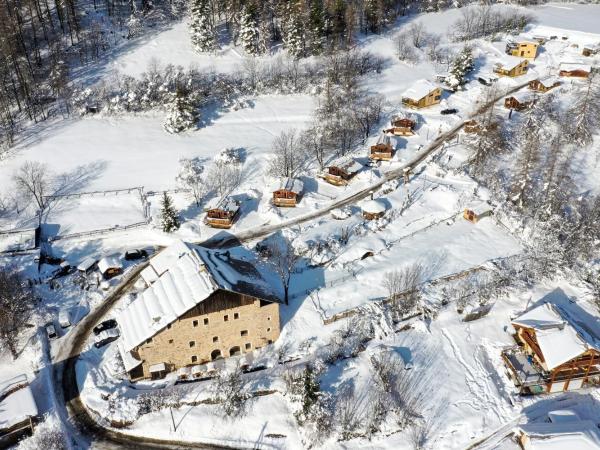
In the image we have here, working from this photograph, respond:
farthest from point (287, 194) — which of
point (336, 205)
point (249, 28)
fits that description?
point (249, 28)

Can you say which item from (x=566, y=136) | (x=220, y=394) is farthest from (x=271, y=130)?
(x=220, y=394)

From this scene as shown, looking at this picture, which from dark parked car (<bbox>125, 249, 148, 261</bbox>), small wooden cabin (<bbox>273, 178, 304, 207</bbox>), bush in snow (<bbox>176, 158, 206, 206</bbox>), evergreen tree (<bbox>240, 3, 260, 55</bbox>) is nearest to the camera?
dark parked car (<bbox>125, 249, 148, 261</bbox>)

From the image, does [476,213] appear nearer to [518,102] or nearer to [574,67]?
[518,102]

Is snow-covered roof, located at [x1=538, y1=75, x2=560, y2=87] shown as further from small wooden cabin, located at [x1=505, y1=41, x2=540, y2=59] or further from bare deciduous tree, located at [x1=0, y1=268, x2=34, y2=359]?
bare deciduous tree, located at [x1=0, y1=268, x2=34, y2=359]

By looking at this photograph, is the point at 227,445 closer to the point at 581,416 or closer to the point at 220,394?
the point at 220,394

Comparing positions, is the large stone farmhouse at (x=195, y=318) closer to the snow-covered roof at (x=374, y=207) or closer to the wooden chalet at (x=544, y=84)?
the snow-covered roof at (x=374, y=207)

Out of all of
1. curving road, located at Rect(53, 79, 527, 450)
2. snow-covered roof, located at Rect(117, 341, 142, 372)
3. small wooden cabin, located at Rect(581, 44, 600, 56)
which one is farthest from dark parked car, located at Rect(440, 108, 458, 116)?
snow-covered roof, located at Rect(117, 341, 142, 372)

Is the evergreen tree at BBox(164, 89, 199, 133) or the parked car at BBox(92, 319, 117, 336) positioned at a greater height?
the evergreen tree at BBox(164, 89, 199, 133)
